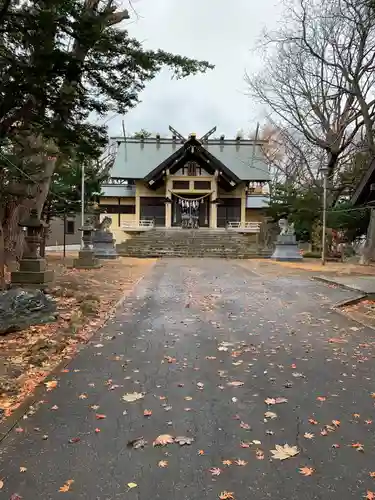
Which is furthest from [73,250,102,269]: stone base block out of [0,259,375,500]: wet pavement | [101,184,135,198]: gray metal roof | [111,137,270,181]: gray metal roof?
[101,184,135,198]: gray metal roof

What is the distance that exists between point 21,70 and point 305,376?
20.1ft

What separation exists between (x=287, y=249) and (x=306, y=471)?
77.6ft

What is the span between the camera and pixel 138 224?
39.9m

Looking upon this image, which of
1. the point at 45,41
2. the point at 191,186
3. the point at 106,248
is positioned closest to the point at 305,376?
the point at 45,41

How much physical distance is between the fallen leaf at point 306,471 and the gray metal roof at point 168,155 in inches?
1511

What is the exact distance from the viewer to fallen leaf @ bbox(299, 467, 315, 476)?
2.66 meters

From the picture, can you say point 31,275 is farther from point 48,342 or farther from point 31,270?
point 48,342

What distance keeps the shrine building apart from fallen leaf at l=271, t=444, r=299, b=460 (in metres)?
35.7

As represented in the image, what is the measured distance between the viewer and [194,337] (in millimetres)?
6168

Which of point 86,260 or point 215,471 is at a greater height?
point 86,260

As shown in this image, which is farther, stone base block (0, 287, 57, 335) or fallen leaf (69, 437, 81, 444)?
stone base block (0, 287, 57, 335)

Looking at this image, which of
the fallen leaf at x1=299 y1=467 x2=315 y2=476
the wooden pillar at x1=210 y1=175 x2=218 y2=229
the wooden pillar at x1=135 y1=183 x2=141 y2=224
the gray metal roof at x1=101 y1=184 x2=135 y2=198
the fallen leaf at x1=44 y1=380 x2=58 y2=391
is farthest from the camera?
the gray metal roof at x1=101 y1=184 x2=135 y2=198

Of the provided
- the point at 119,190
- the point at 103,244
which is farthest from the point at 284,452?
the point at 119,190

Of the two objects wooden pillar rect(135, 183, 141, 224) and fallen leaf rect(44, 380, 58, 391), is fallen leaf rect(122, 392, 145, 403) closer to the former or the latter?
fallen leaf rect(44, 380, 58, 391)
